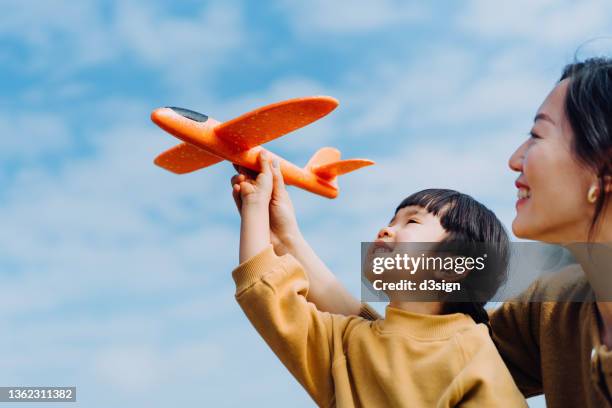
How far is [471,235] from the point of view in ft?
5.49

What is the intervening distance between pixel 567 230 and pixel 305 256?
594 millimetres

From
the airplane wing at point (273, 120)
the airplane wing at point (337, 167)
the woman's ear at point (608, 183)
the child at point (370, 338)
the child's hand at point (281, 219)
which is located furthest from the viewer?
the airplane wing at point (337, 167)

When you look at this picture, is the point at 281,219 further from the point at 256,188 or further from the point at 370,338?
the point at 370,338

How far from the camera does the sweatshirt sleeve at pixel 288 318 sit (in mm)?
1536

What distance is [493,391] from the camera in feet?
4.69

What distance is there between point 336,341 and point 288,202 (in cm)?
35

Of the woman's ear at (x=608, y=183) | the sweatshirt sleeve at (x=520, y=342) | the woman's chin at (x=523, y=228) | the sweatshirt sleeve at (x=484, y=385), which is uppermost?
the woman's ear at (x=608, y=183)

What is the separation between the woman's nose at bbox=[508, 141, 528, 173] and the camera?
1451 millimetres

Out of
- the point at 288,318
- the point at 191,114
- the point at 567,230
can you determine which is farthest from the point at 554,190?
the point at 191,114

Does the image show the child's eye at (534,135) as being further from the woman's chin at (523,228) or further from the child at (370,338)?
the child at (370,338)

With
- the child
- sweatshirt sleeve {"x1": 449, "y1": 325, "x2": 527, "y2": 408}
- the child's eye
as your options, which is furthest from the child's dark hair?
the child's eye

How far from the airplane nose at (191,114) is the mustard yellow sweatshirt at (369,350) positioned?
12.5 inches

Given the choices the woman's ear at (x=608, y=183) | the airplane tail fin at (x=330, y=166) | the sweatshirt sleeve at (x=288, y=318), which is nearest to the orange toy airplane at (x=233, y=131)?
the airplane tail fin at (x=330, y=166)

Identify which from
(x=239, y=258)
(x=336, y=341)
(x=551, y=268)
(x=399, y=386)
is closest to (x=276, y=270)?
(x=239, y=258)
